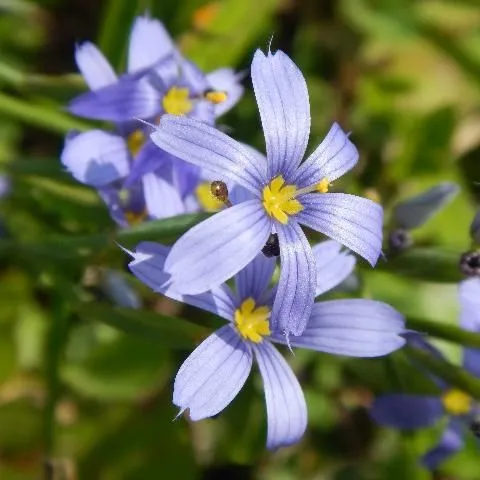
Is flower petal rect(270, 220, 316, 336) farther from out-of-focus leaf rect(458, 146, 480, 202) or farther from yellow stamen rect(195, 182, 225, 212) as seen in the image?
out-of-focus leaf rect(458, 146, 480, 202)

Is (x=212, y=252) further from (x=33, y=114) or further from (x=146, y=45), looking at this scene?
(x=33, y=114)

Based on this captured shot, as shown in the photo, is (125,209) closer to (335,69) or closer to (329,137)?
(329,137)

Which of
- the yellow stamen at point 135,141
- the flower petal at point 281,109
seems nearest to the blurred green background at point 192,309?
the yellow stamen at point 135,141

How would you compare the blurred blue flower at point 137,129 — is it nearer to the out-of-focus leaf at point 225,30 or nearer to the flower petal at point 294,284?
the flower petal at point 294,284

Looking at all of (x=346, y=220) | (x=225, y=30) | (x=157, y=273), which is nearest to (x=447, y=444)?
(x=346, y=220)

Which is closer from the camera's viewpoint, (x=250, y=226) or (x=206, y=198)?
(x=250, y=226)

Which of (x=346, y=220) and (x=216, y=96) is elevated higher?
(x=216, y=96)

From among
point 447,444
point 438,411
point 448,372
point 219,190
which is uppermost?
point 219,190

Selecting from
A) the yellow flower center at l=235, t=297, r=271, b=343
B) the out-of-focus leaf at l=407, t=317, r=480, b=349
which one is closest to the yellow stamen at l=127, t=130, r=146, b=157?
the yellow flower center at l=235, t=297, r=271, b=343

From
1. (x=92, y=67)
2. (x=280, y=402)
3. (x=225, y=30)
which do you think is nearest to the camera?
(x=280, y=402)
